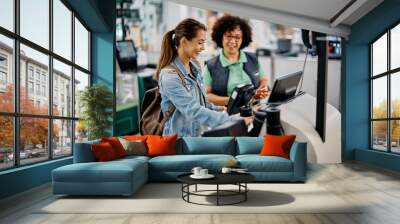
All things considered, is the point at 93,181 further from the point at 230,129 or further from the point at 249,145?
the point at 230,129

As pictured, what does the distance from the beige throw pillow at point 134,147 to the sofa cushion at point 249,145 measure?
167 cm

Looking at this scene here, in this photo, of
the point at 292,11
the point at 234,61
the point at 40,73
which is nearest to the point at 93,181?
the point at 40,73

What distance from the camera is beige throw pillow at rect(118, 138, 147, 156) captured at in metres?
6.74

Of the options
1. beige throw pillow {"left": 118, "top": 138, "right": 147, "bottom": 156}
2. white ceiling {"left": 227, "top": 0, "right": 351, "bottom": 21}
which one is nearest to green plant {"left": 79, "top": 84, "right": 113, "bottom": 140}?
beige throw pillow {"left": 118, "top": 138, "right": 147, "bottom": 156}

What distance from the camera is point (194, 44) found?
28.2 feet

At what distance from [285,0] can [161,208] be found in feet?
17.6

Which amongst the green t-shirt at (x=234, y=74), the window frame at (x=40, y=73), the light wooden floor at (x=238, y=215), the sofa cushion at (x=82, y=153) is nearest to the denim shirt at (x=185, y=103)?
the green t-shirt at (x=234, y=74)

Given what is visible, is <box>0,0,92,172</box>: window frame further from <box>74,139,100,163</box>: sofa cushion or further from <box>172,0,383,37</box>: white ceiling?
<box>172,0,383,37</box>: white ceiling

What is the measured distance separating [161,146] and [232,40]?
3.28 m

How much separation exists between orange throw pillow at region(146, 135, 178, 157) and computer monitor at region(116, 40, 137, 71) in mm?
2475

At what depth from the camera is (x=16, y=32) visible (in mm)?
5344

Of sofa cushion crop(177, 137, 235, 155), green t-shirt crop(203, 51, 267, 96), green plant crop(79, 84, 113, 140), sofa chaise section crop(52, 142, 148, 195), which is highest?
green t-shirt crop(203, 51, 267, 96)

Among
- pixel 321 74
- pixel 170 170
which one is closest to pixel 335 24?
pixel 321 74

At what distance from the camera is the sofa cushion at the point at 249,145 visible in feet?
22.9
